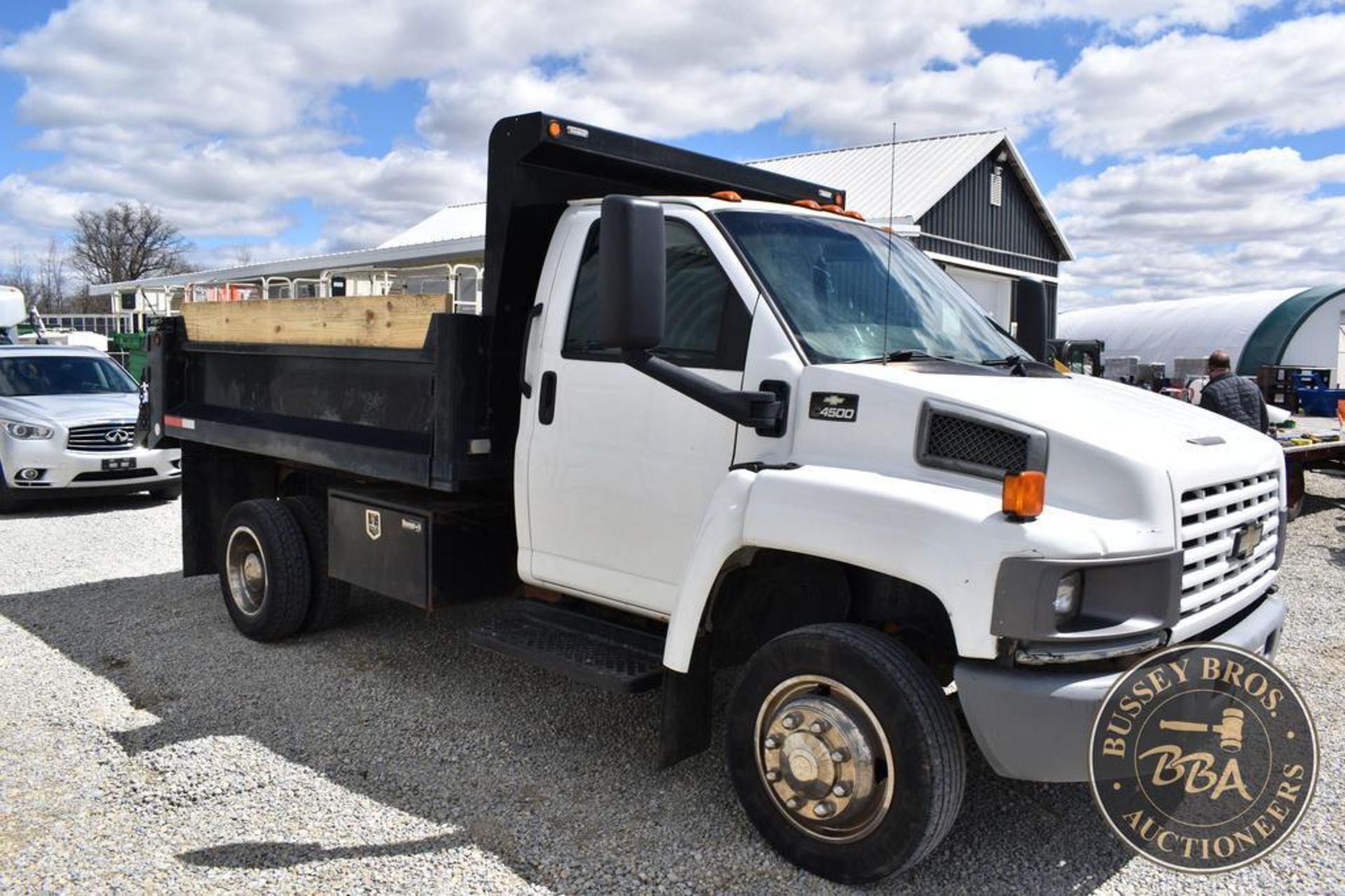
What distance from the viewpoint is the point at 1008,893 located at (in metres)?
3.44

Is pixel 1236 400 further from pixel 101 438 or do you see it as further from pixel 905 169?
pixel 905 169

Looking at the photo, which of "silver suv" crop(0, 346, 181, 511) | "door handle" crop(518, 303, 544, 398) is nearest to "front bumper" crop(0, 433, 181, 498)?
"silver suv" crop(0, 346, 181, 511)

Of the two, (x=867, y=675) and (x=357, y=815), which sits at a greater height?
(x=867, y=675)

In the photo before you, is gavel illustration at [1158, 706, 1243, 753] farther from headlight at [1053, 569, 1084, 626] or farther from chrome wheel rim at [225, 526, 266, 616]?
chrome wheel rim at [225, 526, 266, 616]

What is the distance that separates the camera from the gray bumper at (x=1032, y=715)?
3006 mm

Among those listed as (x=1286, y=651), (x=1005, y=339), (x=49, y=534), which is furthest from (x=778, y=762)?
(x=49, y=534)

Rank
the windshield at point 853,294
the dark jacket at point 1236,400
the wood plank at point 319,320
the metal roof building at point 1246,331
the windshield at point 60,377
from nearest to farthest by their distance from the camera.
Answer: the windshield at point 853,294 → the wood plank at point 319,320 → the dark jacket at point 1236,400 → the windshield at point 60,377 → the metal roof building at point 1246,331

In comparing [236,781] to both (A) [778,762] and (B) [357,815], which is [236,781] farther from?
(A) [778,762]

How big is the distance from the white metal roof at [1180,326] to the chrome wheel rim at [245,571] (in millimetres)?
29175

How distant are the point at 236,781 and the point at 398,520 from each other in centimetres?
137

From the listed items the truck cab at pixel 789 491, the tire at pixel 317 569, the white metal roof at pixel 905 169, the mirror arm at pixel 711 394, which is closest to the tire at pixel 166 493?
the tire at pixel 317 569

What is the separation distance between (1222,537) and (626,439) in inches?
83.8

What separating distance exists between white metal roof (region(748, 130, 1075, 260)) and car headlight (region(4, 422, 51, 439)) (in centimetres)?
1650

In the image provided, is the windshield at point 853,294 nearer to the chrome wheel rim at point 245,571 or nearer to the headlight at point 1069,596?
the headlight at point 1069,596
